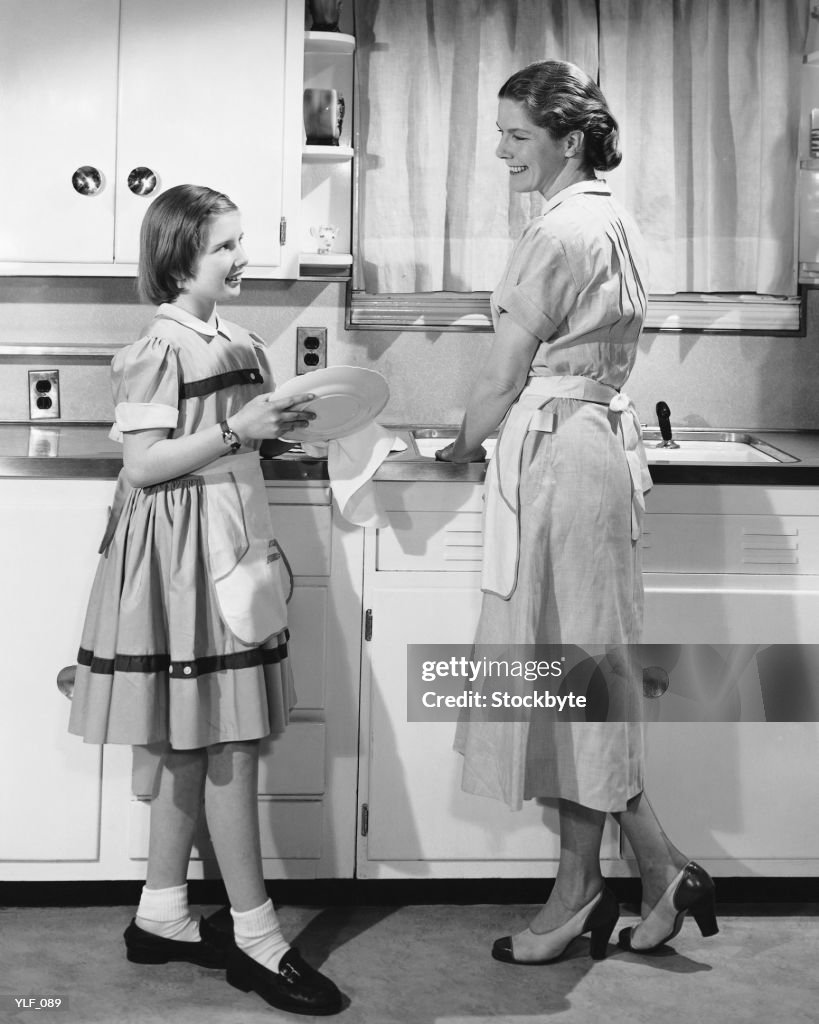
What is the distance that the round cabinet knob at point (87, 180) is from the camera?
270cm

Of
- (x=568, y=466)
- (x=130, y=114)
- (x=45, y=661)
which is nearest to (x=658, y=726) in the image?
(x=568, y=466)

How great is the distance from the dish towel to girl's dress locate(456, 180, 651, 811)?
0.66 ft

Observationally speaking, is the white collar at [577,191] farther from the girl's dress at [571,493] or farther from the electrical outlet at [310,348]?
the electrical outlet at [310,348]

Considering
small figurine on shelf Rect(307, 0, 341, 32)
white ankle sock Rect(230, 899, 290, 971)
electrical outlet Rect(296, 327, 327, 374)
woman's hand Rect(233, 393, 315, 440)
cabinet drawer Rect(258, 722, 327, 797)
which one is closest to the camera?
woman's hand Rect(233, 393, 315, 440)

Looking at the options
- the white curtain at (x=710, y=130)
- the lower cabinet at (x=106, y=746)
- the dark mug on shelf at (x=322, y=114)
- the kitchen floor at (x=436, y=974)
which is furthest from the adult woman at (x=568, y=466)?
the white curtain at (x=710, y=130)

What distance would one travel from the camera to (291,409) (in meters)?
2.01

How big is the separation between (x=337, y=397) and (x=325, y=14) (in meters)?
1.18

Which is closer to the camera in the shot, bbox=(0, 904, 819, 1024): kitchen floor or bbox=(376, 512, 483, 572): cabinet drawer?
bbox=(0, 904, 819, 1024): kitchen floor

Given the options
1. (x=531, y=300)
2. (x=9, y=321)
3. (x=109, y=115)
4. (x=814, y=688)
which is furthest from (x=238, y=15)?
(x=814, y=688)

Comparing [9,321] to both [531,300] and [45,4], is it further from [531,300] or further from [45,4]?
[531,300]

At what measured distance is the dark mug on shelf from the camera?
Answer: 2869mm

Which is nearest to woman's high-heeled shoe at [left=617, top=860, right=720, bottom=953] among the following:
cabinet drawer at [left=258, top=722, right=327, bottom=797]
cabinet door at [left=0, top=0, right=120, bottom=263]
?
cabinet drawer at [left=258, top=722, right=327, bottom=797]

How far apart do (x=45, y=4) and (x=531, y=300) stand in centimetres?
132

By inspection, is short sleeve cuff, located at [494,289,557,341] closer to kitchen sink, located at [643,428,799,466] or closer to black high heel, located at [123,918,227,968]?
kitchen sink, located at [643,428,799,466]
